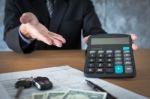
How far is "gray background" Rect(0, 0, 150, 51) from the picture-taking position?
219cm

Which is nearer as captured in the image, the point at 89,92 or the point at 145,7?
the point at 89,92

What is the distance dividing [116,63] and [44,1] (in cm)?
77

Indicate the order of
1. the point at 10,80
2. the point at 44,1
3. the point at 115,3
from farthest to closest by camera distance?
the point at 115,3
the point at 44,1
the point at 10,80

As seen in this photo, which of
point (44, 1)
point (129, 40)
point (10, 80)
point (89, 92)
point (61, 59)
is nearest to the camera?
point (89, 92)

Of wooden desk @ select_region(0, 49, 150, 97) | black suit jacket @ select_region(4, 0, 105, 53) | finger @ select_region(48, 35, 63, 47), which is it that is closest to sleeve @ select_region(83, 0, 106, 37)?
black suit jacket @ select_region(4, 0, 105, 53)

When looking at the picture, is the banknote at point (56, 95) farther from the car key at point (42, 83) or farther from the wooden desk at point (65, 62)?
the wooden desk at point (65, 62)

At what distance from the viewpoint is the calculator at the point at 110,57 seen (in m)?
0.75

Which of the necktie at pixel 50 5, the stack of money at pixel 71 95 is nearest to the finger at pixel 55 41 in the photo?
the stack of money at pixel 71 95

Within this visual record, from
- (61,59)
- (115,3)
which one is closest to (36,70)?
(61,59)

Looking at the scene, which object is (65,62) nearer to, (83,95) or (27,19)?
(27,19)

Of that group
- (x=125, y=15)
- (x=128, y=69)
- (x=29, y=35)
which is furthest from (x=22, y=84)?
(x=125, y=15)

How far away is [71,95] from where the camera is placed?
23.5 inches

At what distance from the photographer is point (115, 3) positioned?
2189mm

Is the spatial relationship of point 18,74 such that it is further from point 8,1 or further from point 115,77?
point 8,1
